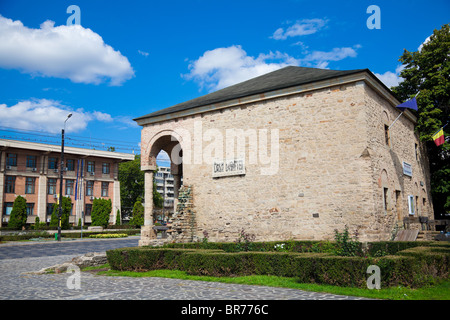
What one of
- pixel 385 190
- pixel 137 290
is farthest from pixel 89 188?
pixel 137 290

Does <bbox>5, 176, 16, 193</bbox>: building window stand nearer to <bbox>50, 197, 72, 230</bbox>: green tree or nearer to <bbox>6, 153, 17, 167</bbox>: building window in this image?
<bbox>6, 153, 17, 167</bbox>: building window

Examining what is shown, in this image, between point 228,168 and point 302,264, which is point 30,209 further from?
point 302,264

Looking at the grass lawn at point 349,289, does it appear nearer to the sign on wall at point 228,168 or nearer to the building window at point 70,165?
the sign on wall at point 228,168

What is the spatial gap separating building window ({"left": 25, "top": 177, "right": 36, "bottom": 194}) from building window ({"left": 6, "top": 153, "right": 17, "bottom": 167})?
241 cm

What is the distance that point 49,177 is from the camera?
1876 inches

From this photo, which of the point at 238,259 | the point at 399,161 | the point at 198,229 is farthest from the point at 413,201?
the point at 238,259

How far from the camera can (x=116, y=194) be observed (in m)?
53.4

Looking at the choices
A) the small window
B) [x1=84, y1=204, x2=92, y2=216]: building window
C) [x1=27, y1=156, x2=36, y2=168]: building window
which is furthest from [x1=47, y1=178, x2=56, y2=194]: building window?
the small window

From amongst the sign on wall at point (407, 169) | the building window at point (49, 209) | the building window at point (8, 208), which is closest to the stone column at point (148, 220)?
the sign on wall at point (407, 169)

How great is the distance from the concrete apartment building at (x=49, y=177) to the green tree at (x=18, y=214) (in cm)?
294

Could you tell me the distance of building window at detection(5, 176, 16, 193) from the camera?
43875 millimetres

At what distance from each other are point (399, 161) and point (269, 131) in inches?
279

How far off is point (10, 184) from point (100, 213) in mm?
11101
